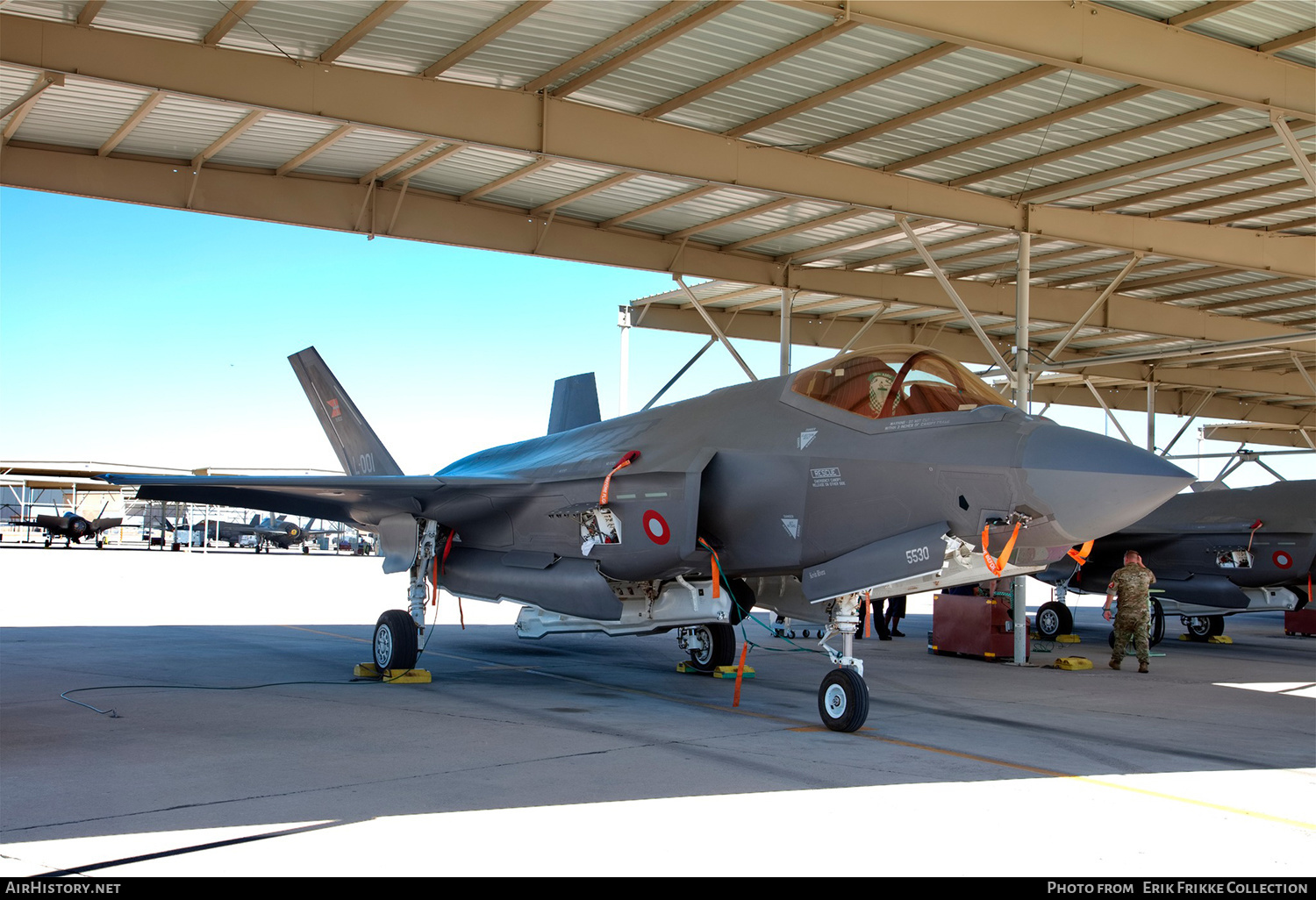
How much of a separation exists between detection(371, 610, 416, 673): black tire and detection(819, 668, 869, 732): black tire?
4.60 metres

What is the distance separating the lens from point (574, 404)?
13.0m

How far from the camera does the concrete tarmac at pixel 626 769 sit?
13.7ft

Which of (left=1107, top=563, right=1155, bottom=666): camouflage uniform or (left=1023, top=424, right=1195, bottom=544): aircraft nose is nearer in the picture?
(left=1023, top=424, right=1195, bottom=544): aircraft nose

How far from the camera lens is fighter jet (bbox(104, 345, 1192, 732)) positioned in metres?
6.62

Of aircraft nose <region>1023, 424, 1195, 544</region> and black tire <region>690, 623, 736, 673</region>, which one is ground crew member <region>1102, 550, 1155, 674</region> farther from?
aircraft nose <region>1023, 424, 1195, 544</region>

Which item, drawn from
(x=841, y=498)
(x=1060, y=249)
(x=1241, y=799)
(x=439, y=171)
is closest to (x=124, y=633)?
(x=439, y=171)

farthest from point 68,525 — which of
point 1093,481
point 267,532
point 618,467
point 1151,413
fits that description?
point 1093,481

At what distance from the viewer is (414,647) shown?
33.4ft

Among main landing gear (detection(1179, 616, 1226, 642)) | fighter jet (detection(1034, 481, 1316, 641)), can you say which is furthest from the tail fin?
main landing gear (detection(1179, 616, 1226, 642))

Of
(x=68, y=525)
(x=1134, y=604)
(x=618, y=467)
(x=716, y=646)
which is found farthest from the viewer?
(x=68, y=525)

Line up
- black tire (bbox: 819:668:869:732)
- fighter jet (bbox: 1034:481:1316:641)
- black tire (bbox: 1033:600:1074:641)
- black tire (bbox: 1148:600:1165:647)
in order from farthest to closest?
black tire (bbox: 1033:600:1074:641)
black tire (bbox: 1148:600:1165:647)
fighter jet (bbox: 1034:481:1316:641)
black tire (bbox: 819:668:869:732)

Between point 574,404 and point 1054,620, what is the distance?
10456mm

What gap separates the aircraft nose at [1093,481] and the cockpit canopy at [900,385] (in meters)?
0.72

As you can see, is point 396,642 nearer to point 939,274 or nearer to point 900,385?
point 900,385
